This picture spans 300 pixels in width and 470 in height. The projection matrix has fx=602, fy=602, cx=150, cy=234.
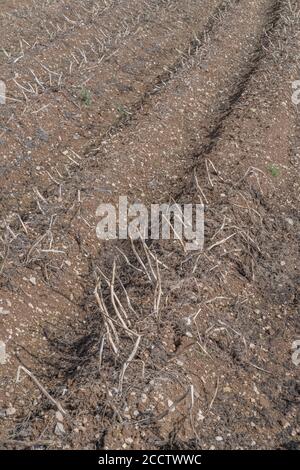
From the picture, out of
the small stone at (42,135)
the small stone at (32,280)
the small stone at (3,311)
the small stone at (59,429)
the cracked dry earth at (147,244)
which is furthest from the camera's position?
the small stone at (42,135)

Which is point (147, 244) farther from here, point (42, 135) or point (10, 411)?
point (42, 135)

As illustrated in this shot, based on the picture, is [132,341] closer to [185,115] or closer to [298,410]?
[298,410]

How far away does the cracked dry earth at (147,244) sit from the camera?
131 inches

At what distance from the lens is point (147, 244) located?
4566 millimetres

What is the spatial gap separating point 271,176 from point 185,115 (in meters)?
1.34

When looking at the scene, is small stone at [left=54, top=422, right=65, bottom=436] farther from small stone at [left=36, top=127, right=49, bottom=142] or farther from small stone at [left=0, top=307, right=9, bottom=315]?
small stone at [left=36, top=127, right=49, bottom=142]

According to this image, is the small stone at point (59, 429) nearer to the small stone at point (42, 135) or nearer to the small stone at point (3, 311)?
the small stone at point (3, 311)

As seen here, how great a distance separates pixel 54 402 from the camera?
3127mm

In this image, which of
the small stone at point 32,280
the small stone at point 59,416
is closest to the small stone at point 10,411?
the small stone at point 59,416

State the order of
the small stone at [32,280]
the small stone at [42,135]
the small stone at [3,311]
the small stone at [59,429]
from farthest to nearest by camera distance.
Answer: the small stone at [42,135]
the small stone at [32,280]
the small stone at [3,311]
the small stone at [59,429]

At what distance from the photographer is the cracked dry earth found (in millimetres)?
3328

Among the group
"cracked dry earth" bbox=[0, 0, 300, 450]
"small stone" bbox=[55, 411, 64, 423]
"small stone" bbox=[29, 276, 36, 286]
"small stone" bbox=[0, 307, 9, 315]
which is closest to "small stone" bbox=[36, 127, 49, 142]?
"cracked dry earth" bbox=[0, 0, 300, 450]

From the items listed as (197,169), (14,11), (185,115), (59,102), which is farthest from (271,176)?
(14,11)

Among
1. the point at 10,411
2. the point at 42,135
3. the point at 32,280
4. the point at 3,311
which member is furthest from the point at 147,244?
the point at 42,135
